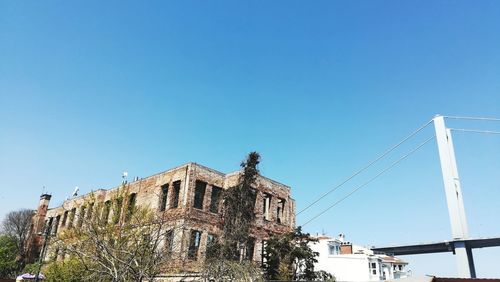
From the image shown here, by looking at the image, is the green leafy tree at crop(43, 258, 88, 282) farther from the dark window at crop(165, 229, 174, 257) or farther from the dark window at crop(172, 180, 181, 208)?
the dark window at crop(172, 180, 181, 208)

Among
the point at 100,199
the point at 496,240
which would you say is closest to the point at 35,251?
the point at 100,199

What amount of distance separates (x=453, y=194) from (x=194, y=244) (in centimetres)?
2079

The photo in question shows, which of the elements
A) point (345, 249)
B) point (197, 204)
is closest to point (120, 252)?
point (197, 204)

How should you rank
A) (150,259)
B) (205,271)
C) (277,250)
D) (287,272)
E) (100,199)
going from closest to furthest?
(150,259)
(205,271)
(287,272)
(277,250)
(100,199)

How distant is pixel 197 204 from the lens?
23.2 m

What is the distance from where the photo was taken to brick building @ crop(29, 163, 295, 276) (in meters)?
21.9

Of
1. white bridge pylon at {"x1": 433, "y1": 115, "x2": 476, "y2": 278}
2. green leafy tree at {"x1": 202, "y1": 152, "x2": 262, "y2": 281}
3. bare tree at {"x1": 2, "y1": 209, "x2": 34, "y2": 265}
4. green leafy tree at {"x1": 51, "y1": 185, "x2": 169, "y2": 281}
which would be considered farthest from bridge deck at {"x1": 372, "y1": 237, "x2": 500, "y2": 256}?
bare tree at {"x1": 2, "y1": 209, "x2": 34, "y2": 265}

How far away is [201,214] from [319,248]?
75.1ft

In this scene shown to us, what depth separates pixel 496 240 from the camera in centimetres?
3094

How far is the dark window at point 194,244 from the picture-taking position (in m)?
22.1

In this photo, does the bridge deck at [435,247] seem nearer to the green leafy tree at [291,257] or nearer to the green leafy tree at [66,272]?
the green leafy tree at [291,257]

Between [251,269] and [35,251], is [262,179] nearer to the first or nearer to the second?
[251,269]

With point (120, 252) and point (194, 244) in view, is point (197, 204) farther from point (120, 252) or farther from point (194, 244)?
point (120, 252)

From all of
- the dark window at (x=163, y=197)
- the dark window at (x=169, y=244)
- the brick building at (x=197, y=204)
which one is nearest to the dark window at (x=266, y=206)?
the brick building at (x=197, y=204)
